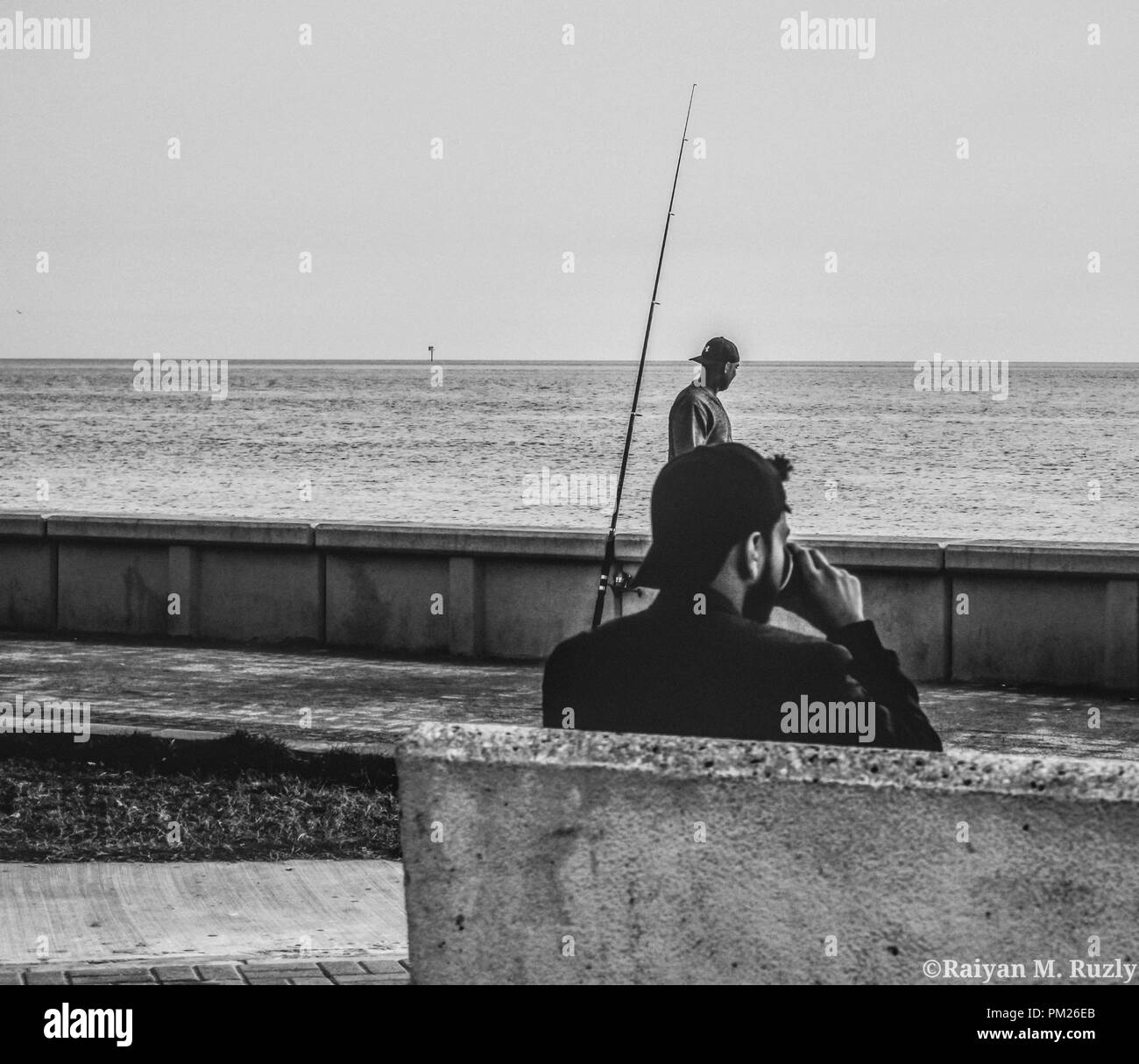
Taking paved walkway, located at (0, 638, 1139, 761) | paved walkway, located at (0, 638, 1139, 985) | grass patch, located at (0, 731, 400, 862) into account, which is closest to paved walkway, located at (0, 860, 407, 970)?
paved walkway, located at (0, 638, 1139, 985)

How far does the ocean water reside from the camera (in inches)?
1704

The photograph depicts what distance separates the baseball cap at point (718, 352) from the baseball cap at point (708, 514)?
99.4 inches

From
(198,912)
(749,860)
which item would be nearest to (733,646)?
(749,860)

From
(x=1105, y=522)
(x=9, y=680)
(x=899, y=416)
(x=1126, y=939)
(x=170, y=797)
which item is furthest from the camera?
(x=899, y=416)

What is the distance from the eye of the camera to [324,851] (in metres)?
6.46

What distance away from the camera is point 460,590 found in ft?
36.5

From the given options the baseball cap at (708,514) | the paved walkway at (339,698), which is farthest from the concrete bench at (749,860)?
the paved walkway at (339,698)

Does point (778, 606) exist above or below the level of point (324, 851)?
above

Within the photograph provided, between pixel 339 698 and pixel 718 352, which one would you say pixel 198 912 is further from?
Result: pixel 339 698

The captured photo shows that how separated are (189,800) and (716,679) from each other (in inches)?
169

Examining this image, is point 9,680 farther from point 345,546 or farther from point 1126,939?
point 1126,939

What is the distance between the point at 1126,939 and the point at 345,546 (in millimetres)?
9029

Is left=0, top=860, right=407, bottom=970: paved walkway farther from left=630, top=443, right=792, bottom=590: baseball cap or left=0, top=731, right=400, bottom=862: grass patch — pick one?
left=630, top=443, right=792, bottom=590: baseball cap
